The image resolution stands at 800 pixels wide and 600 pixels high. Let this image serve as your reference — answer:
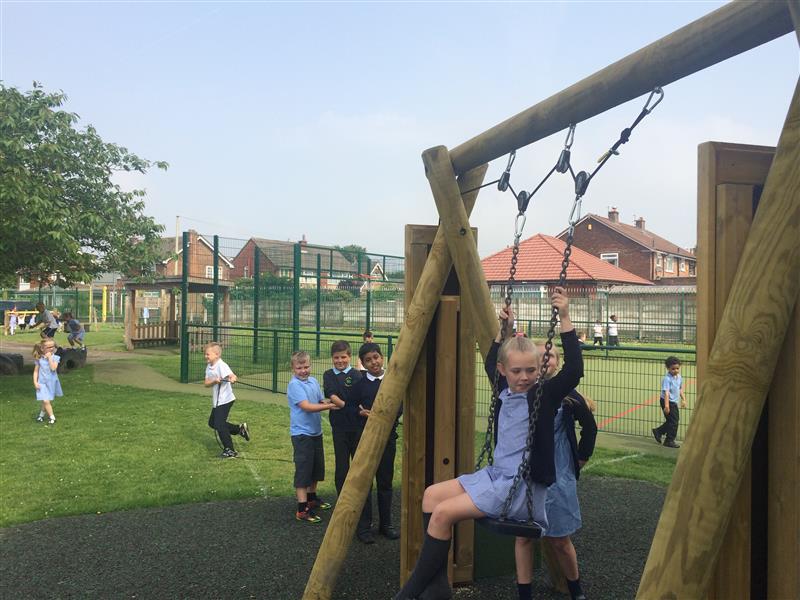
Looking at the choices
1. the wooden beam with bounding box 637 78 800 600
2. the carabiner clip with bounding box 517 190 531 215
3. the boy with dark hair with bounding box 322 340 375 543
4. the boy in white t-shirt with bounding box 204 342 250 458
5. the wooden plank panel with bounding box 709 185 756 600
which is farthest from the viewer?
the boy in white t-shirt with bounding box 204 342 250 458

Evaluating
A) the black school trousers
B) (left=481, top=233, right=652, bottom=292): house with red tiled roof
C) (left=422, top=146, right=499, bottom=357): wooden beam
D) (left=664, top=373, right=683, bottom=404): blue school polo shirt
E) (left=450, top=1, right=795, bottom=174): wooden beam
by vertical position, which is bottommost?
the black school trousers

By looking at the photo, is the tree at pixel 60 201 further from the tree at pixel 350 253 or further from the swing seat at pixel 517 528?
the swing seat at pixel 517 528

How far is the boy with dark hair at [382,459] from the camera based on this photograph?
15.7ft

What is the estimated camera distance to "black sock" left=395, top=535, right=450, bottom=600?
291cm

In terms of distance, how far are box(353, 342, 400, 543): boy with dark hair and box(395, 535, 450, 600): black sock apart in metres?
1.70

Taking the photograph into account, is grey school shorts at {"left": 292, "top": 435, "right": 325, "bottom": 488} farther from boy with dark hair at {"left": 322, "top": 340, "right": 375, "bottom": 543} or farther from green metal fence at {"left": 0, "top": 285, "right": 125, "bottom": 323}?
green metal fence at {"left": 0, "top": 285, "right": 125, "bottom": 323}

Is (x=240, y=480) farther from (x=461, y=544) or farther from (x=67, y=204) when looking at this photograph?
(x=67, y=204)

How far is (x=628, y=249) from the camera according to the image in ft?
152

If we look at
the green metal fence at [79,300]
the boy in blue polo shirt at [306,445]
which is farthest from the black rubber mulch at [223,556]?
the green metal fence at [79,300]

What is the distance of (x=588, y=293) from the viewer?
83.5 feet

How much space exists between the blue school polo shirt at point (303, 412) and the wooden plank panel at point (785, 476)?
3624mm

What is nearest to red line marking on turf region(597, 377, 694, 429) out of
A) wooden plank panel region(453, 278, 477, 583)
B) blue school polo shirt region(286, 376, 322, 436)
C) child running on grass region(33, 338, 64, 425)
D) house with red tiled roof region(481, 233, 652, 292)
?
blue school polo shirt region(286, 376, 322, 436)

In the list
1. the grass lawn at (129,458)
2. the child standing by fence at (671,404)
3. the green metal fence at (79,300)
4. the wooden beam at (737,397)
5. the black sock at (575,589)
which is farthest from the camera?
the green metal fence at (79,300)

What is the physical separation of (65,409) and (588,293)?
2004 cm
